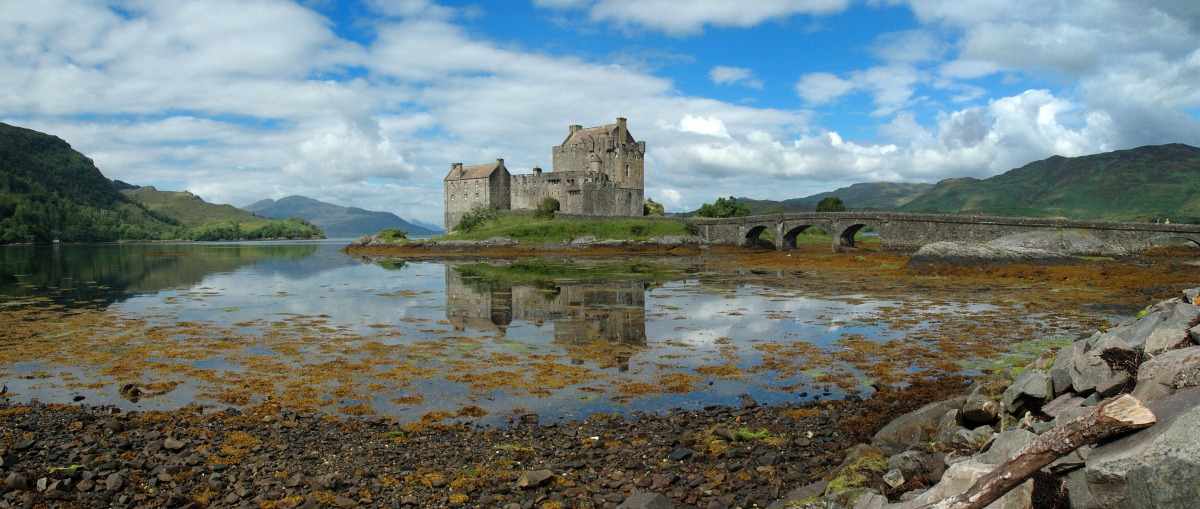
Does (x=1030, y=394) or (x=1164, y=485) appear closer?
(x=1164, y=485)

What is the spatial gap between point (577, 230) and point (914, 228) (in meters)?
38.3

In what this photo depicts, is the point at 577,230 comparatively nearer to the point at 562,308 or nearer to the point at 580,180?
the point at 580,180

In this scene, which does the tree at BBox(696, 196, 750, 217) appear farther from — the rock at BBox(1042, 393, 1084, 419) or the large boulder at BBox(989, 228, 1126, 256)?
the rock at BBox(1042, 393, 1084, 419)

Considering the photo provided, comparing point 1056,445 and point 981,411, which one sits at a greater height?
point 1056,445

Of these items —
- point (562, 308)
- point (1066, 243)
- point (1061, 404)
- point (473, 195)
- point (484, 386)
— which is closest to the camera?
point (1061, 404)

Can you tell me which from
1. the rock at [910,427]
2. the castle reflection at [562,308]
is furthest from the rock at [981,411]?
the castle reflection at [562,308]

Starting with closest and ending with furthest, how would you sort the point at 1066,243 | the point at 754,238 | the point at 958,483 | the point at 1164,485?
the point at 1164,485 < the point at 958,483 < the point at 1066,243 < the point at 754,238

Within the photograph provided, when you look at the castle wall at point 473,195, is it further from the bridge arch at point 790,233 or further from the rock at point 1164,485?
the rock at point 1164,485

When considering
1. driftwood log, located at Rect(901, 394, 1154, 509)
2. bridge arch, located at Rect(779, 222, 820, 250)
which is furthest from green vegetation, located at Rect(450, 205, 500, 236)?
driftwood log, located at Rect(901, 394, 1154, 509)

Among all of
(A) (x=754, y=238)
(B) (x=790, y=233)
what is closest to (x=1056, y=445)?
(B) (x=790, y=233)

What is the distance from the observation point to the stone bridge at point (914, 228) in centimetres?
5050

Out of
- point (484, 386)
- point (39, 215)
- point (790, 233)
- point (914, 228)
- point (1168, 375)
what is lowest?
point (484, 386)

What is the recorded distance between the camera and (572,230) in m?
82.4

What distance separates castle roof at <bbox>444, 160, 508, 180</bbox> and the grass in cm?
1317
